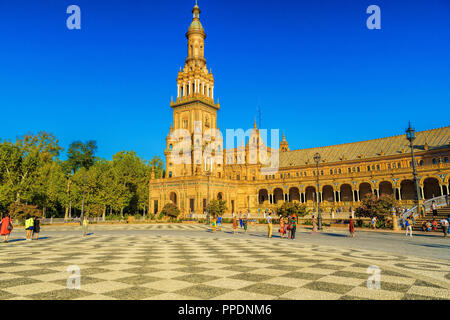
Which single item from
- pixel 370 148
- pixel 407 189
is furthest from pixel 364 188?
pixel 370 148

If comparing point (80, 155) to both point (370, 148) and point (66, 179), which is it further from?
point (370, 148)

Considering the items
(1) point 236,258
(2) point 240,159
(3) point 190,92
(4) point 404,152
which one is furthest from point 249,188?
(1) point 236,258

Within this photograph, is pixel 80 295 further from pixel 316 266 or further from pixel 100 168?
pixel 100 168

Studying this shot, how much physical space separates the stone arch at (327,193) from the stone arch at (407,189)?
501 inches

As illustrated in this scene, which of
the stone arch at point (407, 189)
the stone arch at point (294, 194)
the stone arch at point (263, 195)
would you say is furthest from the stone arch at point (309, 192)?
the stone arch at point (407, 189)

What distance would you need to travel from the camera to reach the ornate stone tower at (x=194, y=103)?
211 ft

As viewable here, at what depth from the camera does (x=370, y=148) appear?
60125 millimetres

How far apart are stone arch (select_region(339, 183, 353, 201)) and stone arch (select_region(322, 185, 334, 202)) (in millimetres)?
1981

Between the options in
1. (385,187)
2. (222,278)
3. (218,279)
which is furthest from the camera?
(385,187)

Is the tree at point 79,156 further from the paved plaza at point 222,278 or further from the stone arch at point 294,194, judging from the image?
the paved plaza at point 222,278

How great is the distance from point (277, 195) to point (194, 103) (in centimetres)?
Result: 2935

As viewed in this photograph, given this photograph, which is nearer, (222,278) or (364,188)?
(222,278)

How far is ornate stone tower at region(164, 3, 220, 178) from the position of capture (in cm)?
6431
